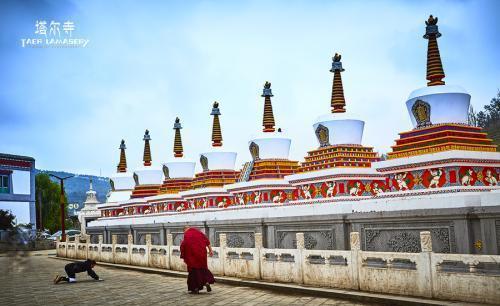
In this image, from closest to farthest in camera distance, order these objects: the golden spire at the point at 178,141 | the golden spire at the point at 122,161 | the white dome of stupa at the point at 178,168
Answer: the white dome of stupa at the point at 178,168, the golden spire at the point at 178,141, the golden spire at the point at 122,161

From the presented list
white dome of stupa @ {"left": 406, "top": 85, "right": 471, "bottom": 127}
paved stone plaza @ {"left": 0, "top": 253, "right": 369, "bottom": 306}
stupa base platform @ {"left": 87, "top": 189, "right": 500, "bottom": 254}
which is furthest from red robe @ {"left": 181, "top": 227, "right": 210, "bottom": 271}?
white dome of stupa @ {"left": 406, "top": 85, "right": 471, "bottom": 127}

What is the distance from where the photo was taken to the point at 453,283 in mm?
10055

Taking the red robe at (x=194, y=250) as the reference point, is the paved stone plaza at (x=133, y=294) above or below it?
below

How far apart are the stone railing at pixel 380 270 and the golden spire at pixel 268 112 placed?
997cm

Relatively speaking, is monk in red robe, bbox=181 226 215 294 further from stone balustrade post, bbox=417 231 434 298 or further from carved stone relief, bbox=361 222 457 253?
stone balustrade post, bbox=417 231 434 298

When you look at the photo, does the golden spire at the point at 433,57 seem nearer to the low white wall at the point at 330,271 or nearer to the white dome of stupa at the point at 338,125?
the white dome of stupa at the point at 338,125

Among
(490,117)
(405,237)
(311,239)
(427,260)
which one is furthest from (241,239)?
(490,117)

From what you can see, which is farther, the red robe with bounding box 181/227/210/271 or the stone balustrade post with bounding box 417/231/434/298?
the red robe with bounding box 181/227/210/271

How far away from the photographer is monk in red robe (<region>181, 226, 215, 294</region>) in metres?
13.8

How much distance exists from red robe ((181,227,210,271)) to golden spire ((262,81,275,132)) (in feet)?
41.6

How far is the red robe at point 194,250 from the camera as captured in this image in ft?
45.5

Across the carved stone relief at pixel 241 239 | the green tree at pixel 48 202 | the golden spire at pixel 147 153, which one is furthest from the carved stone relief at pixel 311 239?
the green tree at pixel 48 202

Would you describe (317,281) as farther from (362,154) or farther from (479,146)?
(362,154)

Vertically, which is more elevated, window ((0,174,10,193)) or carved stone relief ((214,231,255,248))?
window ((0,174,10,193))
